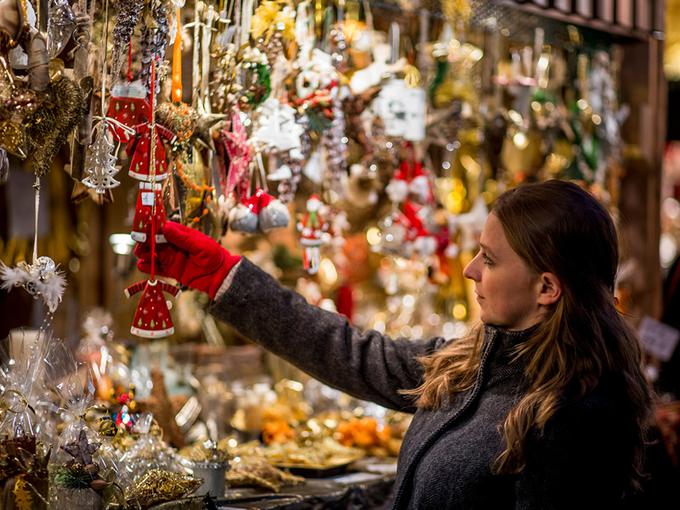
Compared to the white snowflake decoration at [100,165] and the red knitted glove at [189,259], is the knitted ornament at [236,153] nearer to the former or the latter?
the red knitted glove at [189,259]

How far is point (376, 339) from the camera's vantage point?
2.22 m

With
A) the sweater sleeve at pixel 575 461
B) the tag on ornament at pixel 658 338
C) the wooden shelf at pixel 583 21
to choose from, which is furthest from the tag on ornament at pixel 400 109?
the tag on ornament at pixel 658 338

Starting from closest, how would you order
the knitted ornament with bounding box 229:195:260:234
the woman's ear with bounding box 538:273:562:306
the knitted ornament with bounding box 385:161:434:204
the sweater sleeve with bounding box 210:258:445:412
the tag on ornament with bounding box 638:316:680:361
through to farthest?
the woman's ear with bounding box 538:273:562:306 < the sweater sleeve with bounding box 210:258:445:412 < the knitted ornament with bounding box 229:195:260:234 < the knitted ornament with bounding box 385:161:434:204 < the tag on ornament with bounding box 638:316:680:361

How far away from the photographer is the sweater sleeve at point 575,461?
1700 millimetres

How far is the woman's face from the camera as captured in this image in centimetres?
187

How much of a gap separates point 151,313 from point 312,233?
0.67 meters

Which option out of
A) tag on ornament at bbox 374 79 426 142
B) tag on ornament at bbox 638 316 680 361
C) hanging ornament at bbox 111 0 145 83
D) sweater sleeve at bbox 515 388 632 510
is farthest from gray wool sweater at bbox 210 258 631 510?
tag on ornament at bbox 638 316 680 361

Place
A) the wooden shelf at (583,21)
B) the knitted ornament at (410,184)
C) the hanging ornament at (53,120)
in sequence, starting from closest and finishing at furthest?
the hanging ornament at (53,120)
the knitted ornament at (410,184)
the wooden shelf at (583,21)

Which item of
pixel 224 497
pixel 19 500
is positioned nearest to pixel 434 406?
pixel 224 497

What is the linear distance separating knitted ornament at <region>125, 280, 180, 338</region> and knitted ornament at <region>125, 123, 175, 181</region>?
209mm

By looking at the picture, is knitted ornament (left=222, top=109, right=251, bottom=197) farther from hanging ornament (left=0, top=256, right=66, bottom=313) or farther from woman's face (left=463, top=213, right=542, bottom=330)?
woman's face (left=463, top=213, right=542, bottom=330)

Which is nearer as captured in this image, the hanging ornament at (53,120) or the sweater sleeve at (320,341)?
the hanging ornament at (53,120)

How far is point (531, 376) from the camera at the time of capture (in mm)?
1855

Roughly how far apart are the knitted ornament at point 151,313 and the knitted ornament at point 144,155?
21 centimetres
